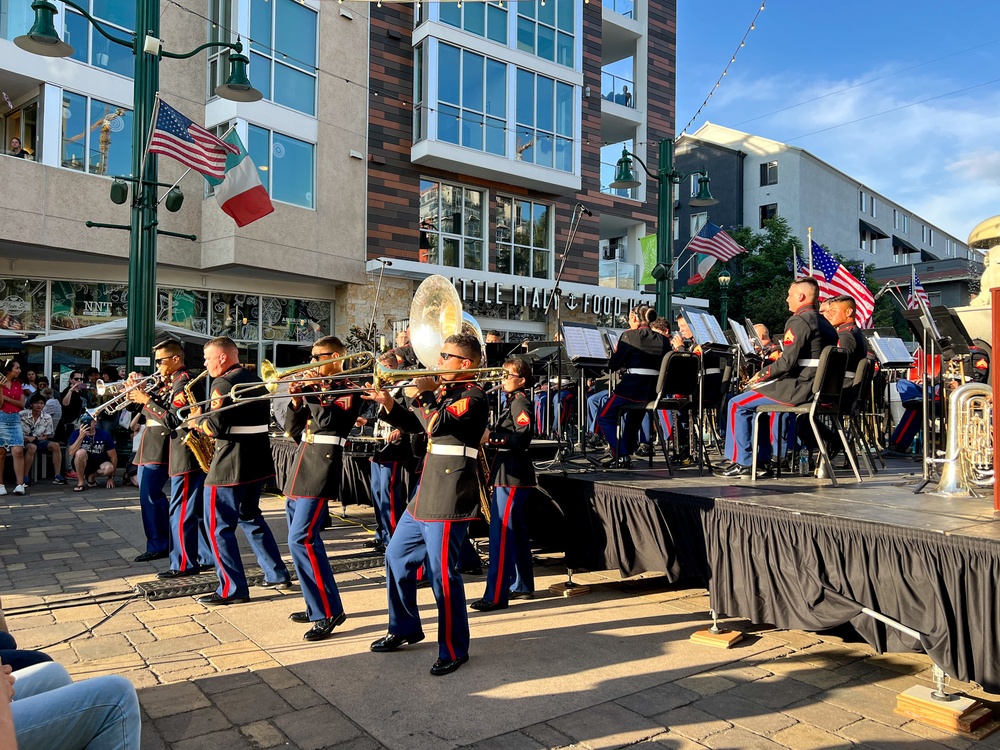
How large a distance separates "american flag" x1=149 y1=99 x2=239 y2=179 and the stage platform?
8390mm

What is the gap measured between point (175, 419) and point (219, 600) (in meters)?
1.85

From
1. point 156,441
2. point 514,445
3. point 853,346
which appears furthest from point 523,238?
point 514,445

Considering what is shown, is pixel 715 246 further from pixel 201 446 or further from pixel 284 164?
pixel 201 446

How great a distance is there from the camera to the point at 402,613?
508 cm

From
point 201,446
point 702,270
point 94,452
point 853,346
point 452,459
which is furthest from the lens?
point 702,270

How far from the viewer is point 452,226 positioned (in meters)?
23.0

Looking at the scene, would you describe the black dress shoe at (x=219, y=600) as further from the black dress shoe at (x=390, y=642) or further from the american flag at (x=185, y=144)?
the american flag at (x=185, y=144)

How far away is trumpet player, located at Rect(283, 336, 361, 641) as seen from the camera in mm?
5383

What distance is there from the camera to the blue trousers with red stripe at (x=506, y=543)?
6176mm

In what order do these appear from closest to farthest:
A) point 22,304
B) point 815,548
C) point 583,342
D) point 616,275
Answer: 1. point 815,548
2. point 583,342
3. point 22,304
4. point 616,275

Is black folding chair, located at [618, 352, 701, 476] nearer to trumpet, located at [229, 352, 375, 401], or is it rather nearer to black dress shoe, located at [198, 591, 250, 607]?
trumpet, located at [229, 352, 375, 401]

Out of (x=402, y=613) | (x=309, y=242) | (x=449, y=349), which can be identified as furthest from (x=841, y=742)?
(x=309, y=242)

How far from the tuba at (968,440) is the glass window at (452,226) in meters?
17.9

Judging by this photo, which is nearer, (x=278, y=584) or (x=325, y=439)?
(x=325, y=439)
